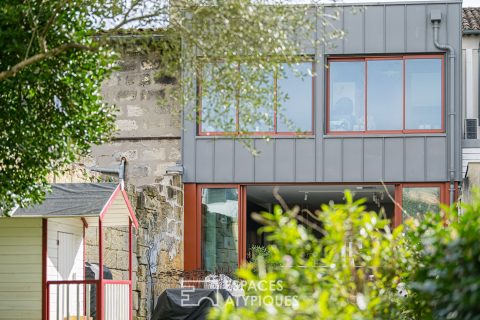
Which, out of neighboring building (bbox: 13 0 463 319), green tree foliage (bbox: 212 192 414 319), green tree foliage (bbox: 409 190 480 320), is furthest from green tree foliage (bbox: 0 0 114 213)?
neighboring building (bbox: 13 0 463 319)

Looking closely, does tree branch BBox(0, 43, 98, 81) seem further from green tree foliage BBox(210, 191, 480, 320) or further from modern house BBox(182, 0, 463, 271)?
modern house BBox(182, 0, 463, 271)

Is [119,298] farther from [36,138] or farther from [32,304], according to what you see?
[36,138]

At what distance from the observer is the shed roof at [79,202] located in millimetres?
12578

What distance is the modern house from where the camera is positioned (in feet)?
66.2

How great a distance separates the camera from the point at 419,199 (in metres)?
20.1

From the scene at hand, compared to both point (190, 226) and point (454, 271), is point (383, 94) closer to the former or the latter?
point (190, 226)

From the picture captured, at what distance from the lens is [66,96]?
1024 centimetres

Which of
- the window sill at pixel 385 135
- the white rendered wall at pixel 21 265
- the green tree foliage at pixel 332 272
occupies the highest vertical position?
the window sill at pixel 385 135

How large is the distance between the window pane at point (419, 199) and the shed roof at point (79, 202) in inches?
291

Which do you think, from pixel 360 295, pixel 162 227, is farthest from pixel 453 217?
pixel 162 227

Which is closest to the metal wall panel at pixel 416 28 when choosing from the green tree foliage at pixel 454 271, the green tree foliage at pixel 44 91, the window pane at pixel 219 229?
the window pane at pixel 219 229

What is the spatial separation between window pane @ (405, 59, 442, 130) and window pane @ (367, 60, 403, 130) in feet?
0.70

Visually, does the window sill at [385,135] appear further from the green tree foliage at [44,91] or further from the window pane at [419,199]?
the green tree foliage at [44,91]

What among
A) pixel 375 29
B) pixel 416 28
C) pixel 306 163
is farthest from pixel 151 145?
pixel 416 28
